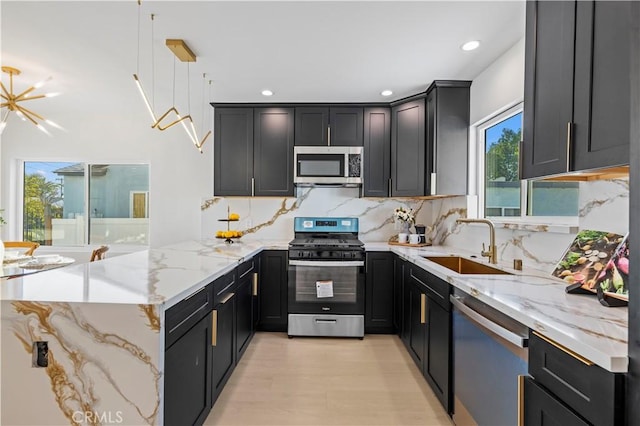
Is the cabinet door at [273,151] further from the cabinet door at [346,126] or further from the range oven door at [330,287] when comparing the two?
the range oven door at [330,287]

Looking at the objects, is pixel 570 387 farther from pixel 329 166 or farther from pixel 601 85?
pixel 329 166

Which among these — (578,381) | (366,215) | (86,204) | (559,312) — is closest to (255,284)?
(366,215)

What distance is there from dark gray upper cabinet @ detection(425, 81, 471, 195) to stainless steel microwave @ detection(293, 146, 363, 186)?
835 millimetres

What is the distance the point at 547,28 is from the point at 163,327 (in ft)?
6.44

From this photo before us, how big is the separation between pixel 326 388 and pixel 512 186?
205cm

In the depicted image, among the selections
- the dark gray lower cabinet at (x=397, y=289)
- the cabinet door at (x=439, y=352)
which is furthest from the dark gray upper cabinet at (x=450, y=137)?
the cabinet door at (x=439, y=352)

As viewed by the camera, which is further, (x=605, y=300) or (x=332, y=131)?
(x=332, y=131)

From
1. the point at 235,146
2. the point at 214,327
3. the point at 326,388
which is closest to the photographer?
the point at 214,327

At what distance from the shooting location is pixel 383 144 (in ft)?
11.6

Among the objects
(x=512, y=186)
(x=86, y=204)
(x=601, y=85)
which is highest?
(x=601, y=85)

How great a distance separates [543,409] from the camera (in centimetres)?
101

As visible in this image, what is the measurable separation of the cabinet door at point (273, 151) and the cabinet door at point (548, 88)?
2477 millimetres

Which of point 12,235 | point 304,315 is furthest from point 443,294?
point 12,235

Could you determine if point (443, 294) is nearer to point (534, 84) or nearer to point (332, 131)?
point (534, 84)
